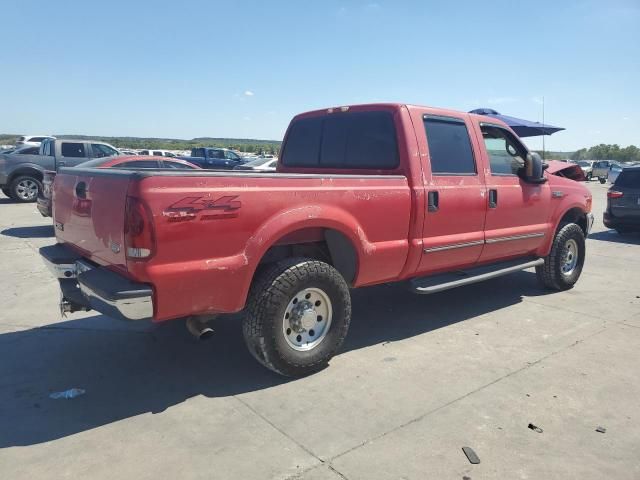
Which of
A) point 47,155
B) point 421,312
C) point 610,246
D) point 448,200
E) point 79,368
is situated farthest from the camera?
point 47,155

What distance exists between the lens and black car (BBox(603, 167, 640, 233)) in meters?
10.9

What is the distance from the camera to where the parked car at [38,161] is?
14406 millimetres

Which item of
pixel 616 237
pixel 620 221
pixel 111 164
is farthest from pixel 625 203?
pixel 111 164

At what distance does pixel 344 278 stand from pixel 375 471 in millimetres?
1794

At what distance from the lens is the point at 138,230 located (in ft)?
9.66

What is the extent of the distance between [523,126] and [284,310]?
1310 centimetres

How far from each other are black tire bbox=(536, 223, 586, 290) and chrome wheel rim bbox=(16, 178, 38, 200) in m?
14.4

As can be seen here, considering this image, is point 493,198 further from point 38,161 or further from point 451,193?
point 38,161

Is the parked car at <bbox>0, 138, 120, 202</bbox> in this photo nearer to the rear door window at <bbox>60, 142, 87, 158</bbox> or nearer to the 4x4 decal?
the rear door window at <bbox>60, 142, 87, 158</bbox>

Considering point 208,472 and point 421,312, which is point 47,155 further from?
point 208,472

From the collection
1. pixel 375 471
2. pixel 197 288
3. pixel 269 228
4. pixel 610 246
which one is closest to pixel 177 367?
pixel 197 288

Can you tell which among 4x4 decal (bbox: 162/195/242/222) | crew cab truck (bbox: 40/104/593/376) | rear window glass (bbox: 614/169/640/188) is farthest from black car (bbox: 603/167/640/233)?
4x4 decal (bbox: 162/195/242/222)

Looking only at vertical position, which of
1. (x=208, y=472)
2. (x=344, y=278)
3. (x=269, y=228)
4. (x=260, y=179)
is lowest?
(x=208, y=472)

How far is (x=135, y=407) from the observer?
131 inches
